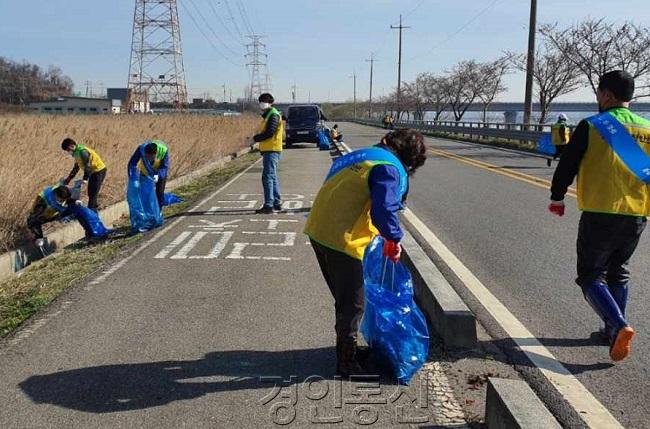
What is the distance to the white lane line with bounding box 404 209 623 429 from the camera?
128 inches

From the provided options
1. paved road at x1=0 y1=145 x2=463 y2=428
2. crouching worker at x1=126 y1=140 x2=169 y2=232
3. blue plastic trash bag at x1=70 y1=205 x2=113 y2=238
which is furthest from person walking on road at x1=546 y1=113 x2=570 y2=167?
blue plastic trash bag at x1=70 y1=205 x2=113 y2=238

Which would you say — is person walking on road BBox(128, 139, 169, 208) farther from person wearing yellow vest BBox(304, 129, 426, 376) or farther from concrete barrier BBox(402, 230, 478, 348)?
person wearing yellow vest BBox(304, 129, 426, 376)

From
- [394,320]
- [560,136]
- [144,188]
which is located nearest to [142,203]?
[144,188]

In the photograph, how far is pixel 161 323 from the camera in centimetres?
472

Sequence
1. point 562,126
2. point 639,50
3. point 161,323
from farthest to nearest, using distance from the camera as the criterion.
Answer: point 639,50 < point 562,126 < point 161,323

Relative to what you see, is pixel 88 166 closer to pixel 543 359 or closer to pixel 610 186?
pixel 543 359

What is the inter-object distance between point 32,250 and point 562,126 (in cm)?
1106

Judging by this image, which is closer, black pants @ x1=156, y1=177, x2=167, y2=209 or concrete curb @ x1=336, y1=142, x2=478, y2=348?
concrete curb @ x1=336, y1=142, x2=478, y2=348

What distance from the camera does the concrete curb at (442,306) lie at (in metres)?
4.14

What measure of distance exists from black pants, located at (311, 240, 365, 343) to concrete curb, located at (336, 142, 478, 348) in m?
0.77

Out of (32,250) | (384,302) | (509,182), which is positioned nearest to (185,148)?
(509,182)

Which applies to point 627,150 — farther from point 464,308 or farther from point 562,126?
point 562,126

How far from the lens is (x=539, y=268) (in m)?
6.35

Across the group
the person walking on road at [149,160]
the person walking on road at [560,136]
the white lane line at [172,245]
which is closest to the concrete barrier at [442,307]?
the white lane line at [172,245]
